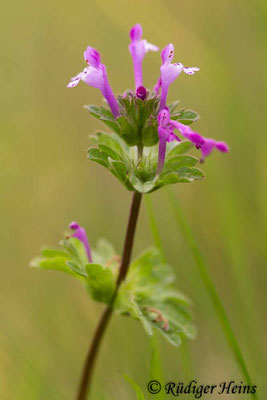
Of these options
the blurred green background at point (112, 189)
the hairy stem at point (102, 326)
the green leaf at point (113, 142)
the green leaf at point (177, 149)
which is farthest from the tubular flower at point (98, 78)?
the blurred green background at point (112, 189)

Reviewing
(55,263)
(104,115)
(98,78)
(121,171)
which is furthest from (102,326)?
(98,78)

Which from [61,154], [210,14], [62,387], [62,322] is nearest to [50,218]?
[61,154]

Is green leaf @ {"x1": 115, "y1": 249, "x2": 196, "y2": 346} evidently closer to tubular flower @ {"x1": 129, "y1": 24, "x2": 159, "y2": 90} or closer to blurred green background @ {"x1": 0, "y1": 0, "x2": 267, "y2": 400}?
blurred green background @ {"x1": 0, "y1": 0, "x2": 267, "y2": 400}

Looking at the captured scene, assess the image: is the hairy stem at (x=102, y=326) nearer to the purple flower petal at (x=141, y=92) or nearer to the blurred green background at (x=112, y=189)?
the blurred green background at (x=112, y=189)

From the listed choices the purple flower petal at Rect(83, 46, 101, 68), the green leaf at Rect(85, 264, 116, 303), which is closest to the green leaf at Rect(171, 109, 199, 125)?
the purple flower petal at Rect(83, 46, 101, 68)

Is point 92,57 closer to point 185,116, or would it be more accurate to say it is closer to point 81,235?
point 185,116

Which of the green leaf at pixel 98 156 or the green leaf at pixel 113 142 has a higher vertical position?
the green leaf at pixel 113 142

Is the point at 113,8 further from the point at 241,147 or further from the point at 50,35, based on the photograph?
the point at 241,147
